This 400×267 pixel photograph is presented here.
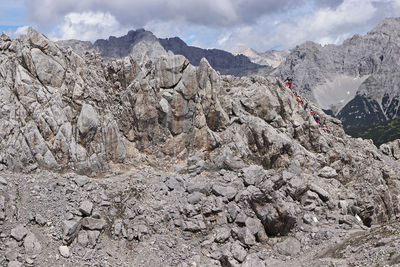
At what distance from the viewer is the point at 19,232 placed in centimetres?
2780

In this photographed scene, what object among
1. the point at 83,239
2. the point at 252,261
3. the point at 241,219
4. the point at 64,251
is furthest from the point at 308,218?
the point at 64,251

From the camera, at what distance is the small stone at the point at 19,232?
90.1 ft

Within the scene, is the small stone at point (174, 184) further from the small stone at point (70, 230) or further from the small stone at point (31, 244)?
the small stone at point (31, 244)

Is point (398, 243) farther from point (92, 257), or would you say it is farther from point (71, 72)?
point (71, 72)

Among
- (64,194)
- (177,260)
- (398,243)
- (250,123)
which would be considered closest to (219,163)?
(250,123)

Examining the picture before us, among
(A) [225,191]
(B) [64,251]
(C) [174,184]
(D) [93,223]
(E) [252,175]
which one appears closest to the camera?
(B) [64,251]

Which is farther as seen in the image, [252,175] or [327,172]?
[327,172]

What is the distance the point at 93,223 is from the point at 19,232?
20.1 ft

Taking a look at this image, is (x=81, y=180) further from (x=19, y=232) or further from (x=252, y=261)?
(x=252, y=261)

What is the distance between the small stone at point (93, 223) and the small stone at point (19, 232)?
490 cm

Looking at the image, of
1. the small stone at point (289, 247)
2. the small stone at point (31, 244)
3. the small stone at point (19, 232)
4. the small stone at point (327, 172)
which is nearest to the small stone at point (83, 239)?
the small stone at point (31, 244)

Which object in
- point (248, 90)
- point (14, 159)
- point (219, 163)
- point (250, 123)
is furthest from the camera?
point (248, 90)

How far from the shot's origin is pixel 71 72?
138 ft

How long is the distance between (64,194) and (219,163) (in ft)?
60.8
